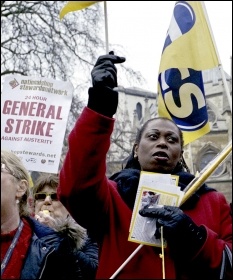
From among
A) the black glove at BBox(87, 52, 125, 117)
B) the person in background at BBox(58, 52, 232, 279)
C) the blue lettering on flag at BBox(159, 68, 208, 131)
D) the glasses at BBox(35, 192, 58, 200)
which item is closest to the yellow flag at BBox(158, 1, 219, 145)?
the blue lettering on flag at BBox(159, 68, 208, 131)

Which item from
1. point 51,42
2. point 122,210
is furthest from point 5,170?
point 51,42

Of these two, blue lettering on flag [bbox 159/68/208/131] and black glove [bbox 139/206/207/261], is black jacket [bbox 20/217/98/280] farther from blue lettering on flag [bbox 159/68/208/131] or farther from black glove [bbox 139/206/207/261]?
blue lettering on flag [bbox 159/68/208/131]

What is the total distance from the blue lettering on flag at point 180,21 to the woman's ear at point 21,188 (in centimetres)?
151

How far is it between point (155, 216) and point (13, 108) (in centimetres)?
318

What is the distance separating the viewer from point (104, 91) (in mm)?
2535

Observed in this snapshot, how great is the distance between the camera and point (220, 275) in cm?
261

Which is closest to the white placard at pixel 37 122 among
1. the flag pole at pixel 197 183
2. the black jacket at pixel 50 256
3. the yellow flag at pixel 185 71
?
the yellow flag at pixel 185 71

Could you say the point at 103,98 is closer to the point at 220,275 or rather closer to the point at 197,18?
the point at 220,275

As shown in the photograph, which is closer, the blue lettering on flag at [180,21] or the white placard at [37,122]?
the blue lettering on flag at [180,21]

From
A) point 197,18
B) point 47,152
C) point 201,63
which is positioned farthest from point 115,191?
point 47,152

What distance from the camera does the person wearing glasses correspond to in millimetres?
2562

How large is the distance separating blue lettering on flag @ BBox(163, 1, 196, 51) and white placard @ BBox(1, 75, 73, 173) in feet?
5.82

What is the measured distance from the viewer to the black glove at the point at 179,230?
8.37ft

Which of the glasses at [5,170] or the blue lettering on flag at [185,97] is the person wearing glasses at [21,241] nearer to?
the glasses at [5,170]
